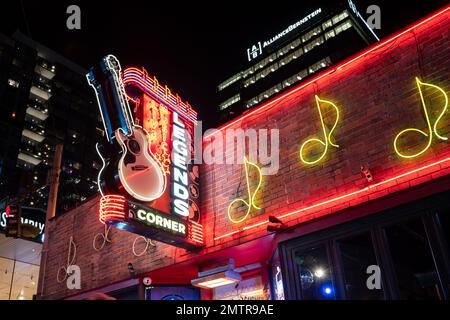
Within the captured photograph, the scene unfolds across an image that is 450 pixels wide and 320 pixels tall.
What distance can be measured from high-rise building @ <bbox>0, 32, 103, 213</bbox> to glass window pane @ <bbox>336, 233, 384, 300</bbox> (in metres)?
58.6

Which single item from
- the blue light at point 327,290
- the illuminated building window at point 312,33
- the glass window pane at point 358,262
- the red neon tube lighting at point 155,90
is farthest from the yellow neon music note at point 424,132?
the illuminated building window at point 312,33

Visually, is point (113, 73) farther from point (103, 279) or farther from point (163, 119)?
point (103, 279)

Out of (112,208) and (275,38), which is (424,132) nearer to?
(112,208)

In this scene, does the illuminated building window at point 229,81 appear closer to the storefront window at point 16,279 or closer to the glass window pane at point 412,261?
the storefront window at point 16,279

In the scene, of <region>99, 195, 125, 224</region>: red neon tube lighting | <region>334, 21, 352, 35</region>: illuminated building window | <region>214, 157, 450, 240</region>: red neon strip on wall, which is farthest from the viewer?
<region>334, 21, 352, 35</region>: illuminated building window

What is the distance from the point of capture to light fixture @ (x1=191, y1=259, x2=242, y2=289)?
26.5ft

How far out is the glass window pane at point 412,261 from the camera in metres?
6.04

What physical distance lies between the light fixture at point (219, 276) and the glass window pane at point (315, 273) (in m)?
1.73

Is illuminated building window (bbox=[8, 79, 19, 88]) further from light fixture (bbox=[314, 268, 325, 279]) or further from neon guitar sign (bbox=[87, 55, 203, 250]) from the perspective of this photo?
light fixture (bbox=[314, 268, 325, 279])

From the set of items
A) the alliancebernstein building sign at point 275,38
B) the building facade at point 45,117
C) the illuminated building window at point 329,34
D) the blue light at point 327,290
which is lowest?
the blue light at point 327,290

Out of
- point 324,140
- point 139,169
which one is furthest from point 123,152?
point 324,140

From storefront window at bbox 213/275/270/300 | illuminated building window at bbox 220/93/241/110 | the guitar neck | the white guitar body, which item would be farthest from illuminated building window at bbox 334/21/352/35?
the white guitar body

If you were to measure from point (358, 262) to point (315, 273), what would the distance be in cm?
69
